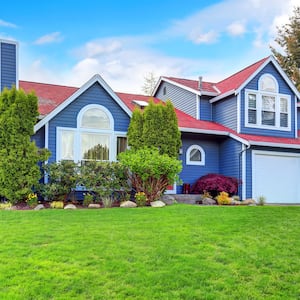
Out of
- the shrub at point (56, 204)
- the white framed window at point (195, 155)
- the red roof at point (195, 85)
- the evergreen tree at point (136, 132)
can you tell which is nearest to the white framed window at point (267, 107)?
the red roof at point (195, 85)

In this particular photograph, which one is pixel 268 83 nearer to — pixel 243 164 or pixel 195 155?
pixel 243 164

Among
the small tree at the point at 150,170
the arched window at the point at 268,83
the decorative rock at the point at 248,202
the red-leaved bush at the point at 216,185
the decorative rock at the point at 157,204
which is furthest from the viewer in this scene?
Answer: the arched window at the point at 268,83

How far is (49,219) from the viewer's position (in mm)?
9352

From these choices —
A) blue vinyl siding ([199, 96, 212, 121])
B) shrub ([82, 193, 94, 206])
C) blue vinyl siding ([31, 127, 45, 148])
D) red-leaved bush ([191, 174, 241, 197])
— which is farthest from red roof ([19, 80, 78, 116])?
red-leaved bush ([191, 174, 241, 197])

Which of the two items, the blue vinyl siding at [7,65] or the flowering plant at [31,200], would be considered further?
the blue vinyl siding at [7,65]

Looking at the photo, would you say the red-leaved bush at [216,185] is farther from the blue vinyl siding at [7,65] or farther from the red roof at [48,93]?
the blue vinyl siding at [7,65]

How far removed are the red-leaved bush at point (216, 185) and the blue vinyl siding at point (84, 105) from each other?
3640 millimetres

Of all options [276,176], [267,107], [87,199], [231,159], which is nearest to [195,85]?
[267,107]

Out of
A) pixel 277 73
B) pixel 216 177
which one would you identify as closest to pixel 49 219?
pixel 216 177

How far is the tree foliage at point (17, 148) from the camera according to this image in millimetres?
11992

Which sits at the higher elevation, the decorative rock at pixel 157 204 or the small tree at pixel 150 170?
the small tree at pixel 150 170

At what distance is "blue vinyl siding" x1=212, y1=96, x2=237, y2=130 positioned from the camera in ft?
56.8

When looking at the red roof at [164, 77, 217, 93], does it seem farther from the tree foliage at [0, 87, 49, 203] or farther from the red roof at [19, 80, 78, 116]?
the tree foliage at [0, 87, 49, 203]

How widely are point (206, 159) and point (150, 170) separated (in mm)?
4323
